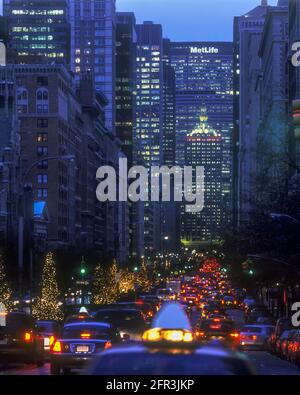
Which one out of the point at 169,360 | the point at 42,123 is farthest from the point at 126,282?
the point at 169,360

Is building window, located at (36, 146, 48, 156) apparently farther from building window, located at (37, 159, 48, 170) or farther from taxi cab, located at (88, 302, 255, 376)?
taxi cab, located at (88, 302, 255, 376)

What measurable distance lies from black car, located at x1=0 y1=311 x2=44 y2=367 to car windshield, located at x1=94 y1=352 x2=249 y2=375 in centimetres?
2165

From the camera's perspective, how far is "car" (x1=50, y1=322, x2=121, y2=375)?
82.9 feet

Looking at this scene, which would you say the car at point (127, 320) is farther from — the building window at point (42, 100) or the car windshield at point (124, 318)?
the building window at point (42, 100)

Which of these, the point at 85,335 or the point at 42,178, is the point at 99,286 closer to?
the point at 42,178

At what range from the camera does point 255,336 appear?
51781mm

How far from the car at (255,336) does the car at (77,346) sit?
25.0m

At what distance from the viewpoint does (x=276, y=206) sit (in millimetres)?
58656

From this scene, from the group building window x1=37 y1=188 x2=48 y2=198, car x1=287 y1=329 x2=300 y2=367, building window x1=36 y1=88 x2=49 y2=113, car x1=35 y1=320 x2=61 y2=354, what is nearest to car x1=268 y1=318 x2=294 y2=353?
car x1=287 y1=329 x2=300 y2=367

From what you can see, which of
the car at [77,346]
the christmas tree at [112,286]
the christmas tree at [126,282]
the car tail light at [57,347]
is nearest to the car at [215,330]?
the car at [77,346]

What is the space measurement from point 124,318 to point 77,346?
37.1ft
